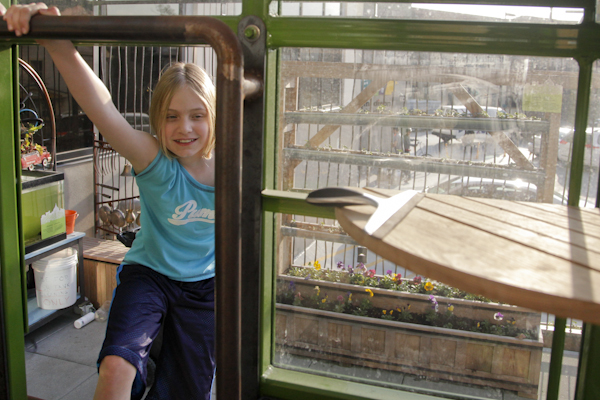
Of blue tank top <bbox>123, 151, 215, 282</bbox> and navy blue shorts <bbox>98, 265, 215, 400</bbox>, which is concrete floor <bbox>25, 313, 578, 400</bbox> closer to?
navy blue shorts <bbox>98, 265, 215, 400</bbox>

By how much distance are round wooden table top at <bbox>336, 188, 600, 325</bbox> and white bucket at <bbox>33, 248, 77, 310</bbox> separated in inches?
118

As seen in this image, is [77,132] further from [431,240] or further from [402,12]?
[431,240]

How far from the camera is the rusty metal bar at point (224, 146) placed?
88 centimetres

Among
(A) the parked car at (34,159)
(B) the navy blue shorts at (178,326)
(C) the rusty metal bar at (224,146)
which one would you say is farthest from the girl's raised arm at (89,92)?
(A) the parked car at (34,159)

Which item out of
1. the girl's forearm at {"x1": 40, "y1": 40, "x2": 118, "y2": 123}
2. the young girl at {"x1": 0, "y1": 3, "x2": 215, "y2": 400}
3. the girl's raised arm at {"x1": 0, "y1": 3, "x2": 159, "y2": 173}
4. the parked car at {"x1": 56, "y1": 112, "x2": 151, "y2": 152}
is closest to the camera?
the girl's raised arm at {"x1": 0, "y1": 3, "x2": 159, "y2": 173}

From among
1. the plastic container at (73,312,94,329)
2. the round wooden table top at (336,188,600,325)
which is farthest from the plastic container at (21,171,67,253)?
the round wooden table top at (336,188,600,325)

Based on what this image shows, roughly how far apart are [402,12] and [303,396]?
1057mm

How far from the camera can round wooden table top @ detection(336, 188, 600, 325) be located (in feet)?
1.85

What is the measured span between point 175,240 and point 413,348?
838 mm

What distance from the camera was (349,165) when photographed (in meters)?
1.42

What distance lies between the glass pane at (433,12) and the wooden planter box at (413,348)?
82 cm

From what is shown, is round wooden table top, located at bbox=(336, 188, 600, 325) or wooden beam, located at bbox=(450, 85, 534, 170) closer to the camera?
round wooden table top, located at bbox=(336, 188, 600, 325)

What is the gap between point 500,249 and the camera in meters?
0.70

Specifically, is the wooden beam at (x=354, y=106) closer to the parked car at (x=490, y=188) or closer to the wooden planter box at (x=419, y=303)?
the parked car at (x=490, y=188)
